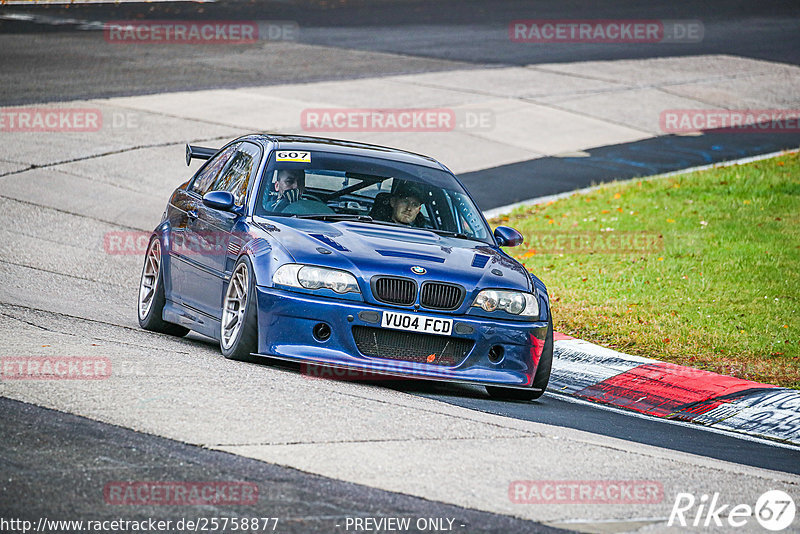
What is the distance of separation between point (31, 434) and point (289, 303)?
2.27 meters

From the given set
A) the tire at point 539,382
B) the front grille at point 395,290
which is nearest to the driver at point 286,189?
the front grille at point 395,290

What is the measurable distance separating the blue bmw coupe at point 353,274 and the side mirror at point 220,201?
0.04 ft

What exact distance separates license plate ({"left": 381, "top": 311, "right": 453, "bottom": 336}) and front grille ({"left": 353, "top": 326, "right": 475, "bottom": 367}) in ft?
0.13

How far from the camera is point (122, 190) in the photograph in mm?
16172

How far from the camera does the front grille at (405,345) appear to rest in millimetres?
7703

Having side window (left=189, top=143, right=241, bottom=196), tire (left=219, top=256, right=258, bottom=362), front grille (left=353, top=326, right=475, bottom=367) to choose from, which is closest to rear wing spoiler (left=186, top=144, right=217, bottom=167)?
side window (left=189, top=143, right=241, bottom=196)

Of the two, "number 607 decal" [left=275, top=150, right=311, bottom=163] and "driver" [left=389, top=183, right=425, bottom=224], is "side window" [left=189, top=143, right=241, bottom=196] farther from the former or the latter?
"driver" [left=389, top=183, right=425, bottom=224]

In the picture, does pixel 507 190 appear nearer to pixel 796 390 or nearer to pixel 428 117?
pixel 428 117

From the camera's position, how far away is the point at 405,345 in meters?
7.74

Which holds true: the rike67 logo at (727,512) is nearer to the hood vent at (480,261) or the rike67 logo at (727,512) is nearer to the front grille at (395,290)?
the front grille at (395,290)

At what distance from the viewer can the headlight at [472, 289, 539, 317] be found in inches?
312

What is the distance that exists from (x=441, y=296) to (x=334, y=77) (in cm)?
1794

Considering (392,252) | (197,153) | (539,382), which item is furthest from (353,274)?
(197,153)

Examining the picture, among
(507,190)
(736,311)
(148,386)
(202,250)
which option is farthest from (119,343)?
(507,190)
